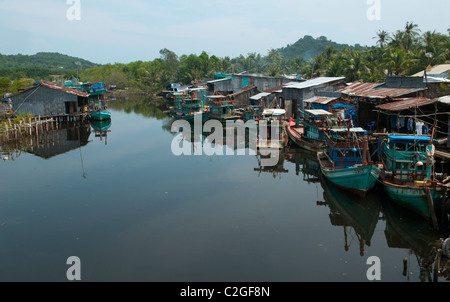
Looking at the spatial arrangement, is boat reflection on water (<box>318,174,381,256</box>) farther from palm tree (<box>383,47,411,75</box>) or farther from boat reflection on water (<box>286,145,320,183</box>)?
palm tree (<box>383,47,411,75</box>)

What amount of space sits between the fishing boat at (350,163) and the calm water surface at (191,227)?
73 centimetres

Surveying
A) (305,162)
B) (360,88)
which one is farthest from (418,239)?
(360,88)

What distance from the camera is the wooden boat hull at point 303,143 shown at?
24.1m

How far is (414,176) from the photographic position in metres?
14.6

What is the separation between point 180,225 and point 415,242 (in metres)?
8.39

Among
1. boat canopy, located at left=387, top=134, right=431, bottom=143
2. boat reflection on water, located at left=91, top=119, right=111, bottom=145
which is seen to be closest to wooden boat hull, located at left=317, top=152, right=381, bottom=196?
boat canopy, located at left=387, top=134, right=431, bottom=143

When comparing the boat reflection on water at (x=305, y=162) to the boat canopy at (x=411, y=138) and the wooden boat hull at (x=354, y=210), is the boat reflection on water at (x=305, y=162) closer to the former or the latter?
the wooden boat hull at (x=354, y=210)

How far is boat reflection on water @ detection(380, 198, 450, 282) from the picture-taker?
34.5ft

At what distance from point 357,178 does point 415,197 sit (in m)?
2.78

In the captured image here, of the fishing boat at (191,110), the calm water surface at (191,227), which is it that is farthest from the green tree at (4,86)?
the calm water surface at (191,227)

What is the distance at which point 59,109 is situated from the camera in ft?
124
